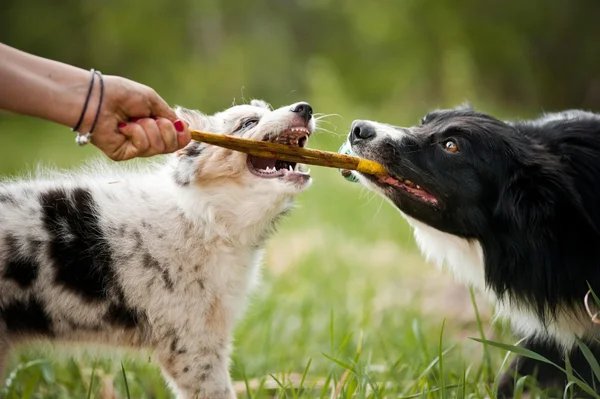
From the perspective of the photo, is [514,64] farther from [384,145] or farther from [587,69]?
[384,145]

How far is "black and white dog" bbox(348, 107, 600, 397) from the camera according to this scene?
2.92 metres

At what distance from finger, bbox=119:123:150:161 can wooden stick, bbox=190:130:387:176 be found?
0.32 meters

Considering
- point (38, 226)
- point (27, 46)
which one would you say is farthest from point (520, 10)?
point (27, 46)

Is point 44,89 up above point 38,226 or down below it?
above

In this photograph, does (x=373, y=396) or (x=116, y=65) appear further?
(x=116, y=65)

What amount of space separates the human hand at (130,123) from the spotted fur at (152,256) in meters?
0.62

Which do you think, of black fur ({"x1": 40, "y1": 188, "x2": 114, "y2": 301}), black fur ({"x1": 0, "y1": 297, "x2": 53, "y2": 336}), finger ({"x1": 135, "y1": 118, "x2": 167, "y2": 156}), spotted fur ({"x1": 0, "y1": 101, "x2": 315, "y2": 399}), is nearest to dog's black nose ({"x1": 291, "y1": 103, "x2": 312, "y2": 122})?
spotted fur ({"x1": 0, "y1": 101, "x2": 315, "y2": 399})

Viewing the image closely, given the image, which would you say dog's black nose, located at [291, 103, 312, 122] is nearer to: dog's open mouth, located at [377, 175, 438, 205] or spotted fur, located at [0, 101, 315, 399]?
spotted fur, located at [0, 101, 315, 399]

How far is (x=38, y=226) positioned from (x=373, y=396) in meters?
1.56

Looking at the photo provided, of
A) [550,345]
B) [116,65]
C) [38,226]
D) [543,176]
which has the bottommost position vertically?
[550,345]

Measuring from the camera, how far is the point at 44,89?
2.33 m

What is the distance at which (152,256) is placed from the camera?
3.09m

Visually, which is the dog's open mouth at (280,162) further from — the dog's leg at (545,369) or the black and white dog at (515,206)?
the dog's leg at (545,369)

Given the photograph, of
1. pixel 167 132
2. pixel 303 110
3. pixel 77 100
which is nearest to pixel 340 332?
pixel 303 110
